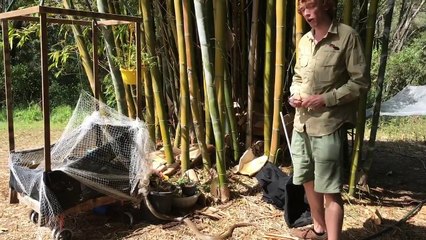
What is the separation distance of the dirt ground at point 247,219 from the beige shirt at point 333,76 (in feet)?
2.53

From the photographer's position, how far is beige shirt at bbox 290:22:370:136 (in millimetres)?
1843

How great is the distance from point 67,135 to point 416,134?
4596 mm

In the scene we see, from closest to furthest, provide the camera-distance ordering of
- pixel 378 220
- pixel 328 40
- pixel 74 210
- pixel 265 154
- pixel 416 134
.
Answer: pixel 328 40, pixel 74 210, pixel 378 220, pixel 265 154, pixel 416 134

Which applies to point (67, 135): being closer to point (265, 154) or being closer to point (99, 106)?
point (99, 106)

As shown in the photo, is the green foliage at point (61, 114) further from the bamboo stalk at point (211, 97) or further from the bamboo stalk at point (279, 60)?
the bamboo stalk at point (279, 60)

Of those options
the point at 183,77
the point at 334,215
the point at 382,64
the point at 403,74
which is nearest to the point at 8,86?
the point at 183,77

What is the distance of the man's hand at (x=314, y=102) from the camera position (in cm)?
188

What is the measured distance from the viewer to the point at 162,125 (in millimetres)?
3146

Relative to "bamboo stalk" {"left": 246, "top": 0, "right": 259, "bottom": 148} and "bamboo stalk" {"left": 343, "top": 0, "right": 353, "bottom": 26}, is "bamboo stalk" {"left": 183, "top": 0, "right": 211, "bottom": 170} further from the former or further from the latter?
"bamboo stalk" {"left": 343, "top": 0, "right": 353, "bottom": 26}

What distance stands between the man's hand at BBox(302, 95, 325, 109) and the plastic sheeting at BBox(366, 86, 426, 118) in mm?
2939

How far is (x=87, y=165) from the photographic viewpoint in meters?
2.43

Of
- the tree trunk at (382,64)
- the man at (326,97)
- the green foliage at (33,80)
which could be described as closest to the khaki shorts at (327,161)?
the man at (326,97)

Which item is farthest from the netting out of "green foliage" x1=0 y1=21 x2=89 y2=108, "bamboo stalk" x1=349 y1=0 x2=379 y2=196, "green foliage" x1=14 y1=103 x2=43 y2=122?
"green foliage" x1=0 y1=21 x2=89 y2=108

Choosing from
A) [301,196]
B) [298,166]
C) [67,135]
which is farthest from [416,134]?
[67,135]
